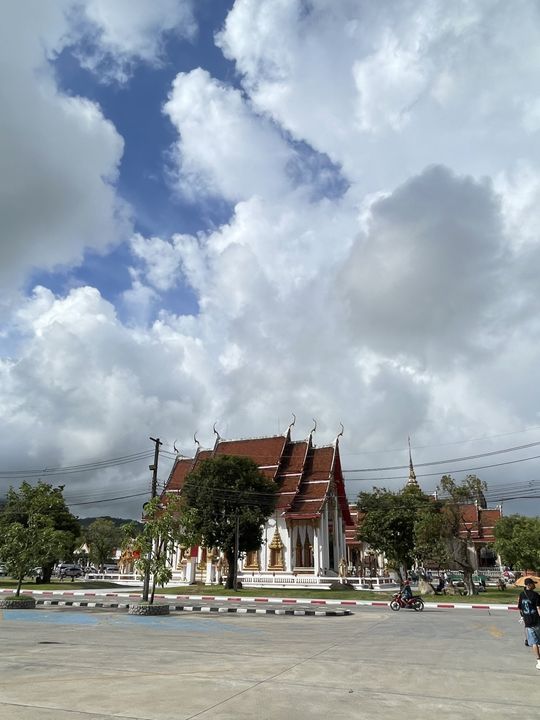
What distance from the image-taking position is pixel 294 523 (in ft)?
157

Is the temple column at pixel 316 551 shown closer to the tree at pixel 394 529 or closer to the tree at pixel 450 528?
the tree at pixel 394 529

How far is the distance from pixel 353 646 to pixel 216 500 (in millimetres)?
26453

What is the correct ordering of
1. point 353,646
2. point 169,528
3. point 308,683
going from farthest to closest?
1. point 169,528
2. point 353,646
3. point 308,683

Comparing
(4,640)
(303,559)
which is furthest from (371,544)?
(4,640)

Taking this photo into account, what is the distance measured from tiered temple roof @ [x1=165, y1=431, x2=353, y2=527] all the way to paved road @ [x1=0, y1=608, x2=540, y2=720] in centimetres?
3043

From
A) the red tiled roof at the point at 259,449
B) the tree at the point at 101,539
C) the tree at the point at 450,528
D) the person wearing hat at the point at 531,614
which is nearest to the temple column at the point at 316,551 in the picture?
the red tiled roof at the point at 259,449

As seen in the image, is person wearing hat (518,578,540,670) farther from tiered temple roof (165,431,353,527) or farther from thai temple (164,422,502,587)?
tiered temple roof (165,431,353,527)

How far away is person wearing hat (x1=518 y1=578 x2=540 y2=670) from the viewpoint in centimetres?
1071

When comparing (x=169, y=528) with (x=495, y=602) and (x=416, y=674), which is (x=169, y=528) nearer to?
(x=416, y=674)

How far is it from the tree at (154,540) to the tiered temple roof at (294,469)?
23.0 metres

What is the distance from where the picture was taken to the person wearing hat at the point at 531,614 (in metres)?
10.7

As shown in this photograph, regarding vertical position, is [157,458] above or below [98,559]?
above

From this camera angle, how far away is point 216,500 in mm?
38844

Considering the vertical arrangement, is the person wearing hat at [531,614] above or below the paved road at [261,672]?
above
